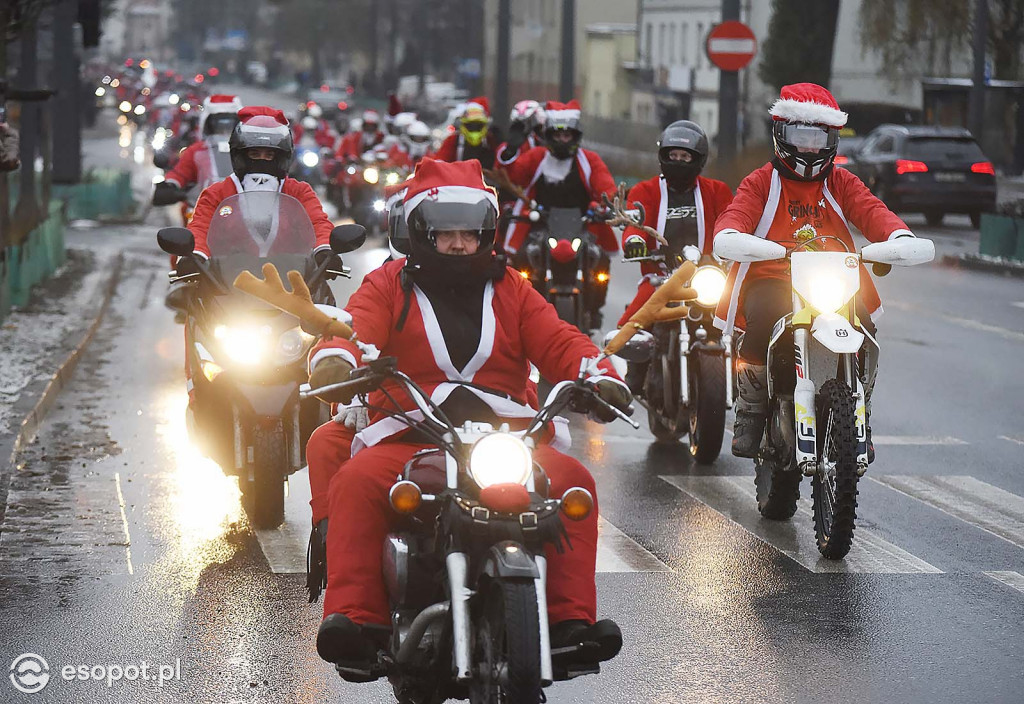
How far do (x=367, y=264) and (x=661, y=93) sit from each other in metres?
52.4

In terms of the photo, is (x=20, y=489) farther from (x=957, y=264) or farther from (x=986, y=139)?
(x=986, y=139)

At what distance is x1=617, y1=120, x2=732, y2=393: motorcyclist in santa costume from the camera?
11781 millimetres

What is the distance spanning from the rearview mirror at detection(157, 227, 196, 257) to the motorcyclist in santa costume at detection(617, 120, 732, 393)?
344 centimetres

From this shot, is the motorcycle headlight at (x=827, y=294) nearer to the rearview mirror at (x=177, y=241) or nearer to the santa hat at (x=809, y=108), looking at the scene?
the santa hat at (x=809, y=108)

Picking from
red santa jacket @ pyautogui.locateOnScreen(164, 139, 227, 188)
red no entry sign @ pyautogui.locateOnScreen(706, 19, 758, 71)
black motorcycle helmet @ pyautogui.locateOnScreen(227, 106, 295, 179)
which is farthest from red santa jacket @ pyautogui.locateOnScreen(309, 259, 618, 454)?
red no entry sign @ pyautogui.locateOnScreen(706, 19, 758, 71)

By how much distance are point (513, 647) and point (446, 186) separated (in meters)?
1.63

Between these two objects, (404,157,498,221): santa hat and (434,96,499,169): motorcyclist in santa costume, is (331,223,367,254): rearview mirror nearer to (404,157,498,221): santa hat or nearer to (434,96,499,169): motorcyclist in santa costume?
(404,157,498,221): santa hat

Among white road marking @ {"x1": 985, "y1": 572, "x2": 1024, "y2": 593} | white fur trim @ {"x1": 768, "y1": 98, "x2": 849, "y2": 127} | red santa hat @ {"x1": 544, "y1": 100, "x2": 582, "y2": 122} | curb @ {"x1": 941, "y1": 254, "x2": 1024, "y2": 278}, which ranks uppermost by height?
white fur trim @ {"x1": 768, "y1": 98, "x2": 849, "y2": 127}

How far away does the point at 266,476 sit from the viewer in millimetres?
9016

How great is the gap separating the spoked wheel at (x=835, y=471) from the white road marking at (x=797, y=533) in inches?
4.2

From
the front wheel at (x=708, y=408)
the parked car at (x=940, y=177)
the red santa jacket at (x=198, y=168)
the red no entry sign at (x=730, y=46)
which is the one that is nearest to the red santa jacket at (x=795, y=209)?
the front wheel at (x=708, y=408)

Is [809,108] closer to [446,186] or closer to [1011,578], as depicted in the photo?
[1011,578]

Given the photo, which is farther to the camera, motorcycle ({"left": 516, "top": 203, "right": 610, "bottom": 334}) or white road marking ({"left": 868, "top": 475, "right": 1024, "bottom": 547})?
motorcycle ({"left": 516, "top": 203, "right": 610, "bottom": 334})

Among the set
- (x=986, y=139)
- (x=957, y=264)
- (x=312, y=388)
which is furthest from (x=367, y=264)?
(x=986, y=139)
